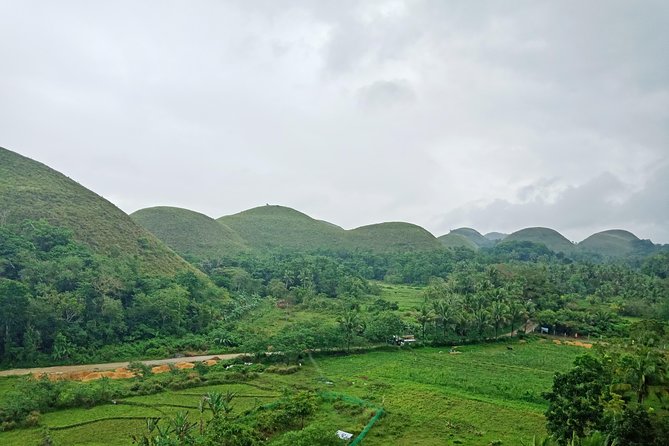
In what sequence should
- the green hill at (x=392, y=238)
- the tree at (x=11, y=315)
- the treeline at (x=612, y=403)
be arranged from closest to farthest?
the treeline at (x=612, y=403), the tree at (x=11, y=315), the green hill at (x=392, y=238)

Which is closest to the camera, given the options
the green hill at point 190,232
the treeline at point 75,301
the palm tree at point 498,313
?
the treeline at point 75,301

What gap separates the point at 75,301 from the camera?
122 feet

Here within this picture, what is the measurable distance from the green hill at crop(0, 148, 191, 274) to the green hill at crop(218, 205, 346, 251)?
182 feet

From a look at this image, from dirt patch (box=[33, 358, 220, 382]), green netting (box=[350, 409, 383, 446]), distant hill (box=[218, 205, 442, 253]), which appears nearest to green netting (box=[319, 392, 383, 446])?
green netting (box=[350, 409, 383, 446])

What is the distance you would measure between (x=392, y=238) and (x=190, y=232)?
64.0 m

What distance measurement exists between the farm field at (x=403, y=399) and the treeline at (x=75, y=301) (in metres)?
6.87

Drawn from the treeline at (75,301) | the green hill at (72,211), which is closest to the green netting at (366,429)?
the treeline at (75,301)

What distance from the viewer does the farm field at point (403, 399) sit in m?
22.0

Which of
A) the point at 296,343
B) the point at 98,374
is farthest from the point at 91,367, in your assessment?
the point at 296,343

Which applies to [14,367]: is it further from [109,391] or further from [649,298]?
[649,298]

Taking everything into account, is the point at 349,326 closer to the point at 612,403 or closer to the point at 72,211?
the point at 612,403

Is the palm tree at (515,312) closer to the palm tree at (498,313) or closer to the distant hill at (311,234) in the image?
the palm tree at (498,313)

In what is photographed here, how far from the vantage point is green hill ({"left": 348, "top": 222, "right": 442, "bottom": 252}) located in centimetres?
13412

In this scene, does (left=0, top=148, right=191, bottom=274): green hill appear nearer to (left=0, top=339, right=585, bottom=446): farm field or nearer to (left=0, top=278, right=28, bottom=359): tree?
(left=0, top=278, right=28, bottom=359): tree
